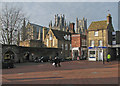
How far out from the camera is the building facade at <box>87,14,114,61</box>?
30.5 meters

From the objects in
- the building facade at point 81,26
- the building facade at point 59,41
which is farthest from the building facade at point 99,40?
the building facade at point 81,26

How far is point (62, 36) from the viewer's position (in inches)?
1748

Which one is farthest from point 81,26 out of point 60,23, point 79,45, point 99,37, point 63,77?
point 63,77

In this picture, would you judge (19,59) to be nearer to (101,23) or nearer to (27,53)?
(27,53)

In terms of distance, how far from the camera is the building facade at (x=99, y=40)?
100ft

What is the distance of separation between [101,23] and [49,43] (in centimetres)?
1845

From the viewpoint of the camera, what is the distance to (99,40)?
3153 centimetres

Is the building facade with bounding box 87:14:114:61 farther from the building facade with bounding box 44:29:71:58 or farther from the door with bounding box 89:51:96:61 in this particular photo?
the building facade with bounding box 44:29:71:58

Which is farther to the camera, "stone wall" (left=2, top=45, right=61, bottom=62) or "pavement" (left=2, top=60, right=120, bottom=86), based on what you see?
"stone wall" (left=2, top=45, right=61, bottom=62)

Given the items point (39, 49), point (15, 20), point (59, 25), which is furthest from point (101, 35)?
point (59, 25)

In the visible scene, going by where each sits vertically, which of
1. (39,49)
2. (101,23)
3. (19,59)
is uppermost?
(101,23)

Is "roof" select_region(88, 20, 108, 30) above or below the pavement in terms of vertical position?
above

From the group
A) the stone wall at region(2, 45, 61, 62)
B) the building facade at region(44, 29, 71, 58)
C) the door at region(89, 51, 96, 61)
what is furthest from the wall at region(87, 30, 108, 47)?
the stone wall at region(2, 45, 61, 62)

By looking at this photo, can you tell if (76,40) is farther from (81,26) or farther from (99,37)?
(81,26)
